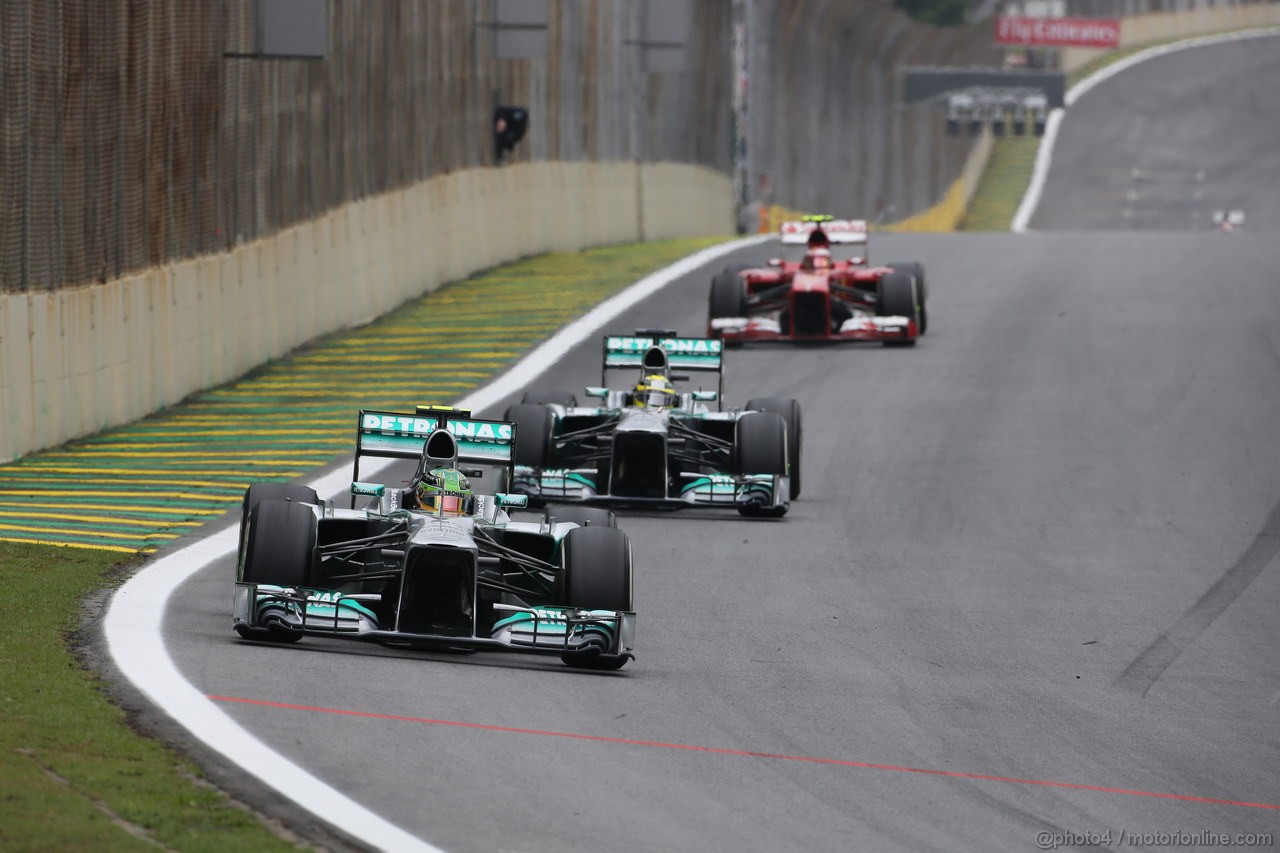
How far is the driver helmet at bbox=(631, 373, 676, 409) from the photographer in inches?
715

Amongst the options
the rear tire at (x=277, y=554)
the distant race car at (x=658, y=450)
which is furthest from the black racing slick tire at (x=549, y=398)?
the rear tire at (x=277, y=554)

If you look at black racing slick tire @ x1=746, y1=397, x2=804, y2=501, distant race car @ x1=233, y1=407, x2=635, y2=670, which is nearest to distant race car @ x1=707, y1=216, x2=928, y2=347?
black racing slick tire @ x1=746, y1=397, x2=804, y2=501

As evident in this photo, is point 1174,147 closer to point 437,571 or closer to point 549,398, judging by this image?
point 549,398

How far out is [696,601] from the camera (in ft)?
47.0

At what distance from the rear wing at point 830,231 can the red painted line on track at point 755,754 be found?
1821 centimetres

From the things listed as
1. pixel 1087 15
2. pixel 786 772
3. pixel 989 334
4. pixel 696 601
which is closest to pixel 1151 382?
pixel 989 334

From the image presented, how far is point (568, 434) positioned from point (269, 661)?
24.1 ft

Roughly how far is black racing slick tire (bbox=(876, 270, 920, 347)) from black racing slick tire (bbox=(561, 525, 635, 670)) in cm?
1686

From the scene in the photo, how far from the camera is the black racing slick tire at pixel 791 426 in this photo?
737 inches

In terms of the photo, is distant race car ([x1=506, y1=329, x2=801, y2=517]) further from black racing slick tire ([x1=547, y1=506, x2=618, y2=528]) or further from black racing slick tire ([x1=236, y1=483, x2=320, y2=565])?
black racing slick tire ([x1=236, y1=483, x2=320, y2=565])

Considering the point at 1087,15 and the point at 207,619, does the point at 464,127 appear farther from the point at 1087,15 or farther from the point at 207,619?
the point at 1087,15

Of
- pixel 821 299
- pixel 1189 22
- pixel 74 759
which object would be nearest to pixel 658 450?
pixel 74 759

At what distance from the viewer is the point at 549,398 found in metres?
19.1

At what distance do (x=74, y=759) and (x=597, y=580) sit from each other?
12.3 ft
